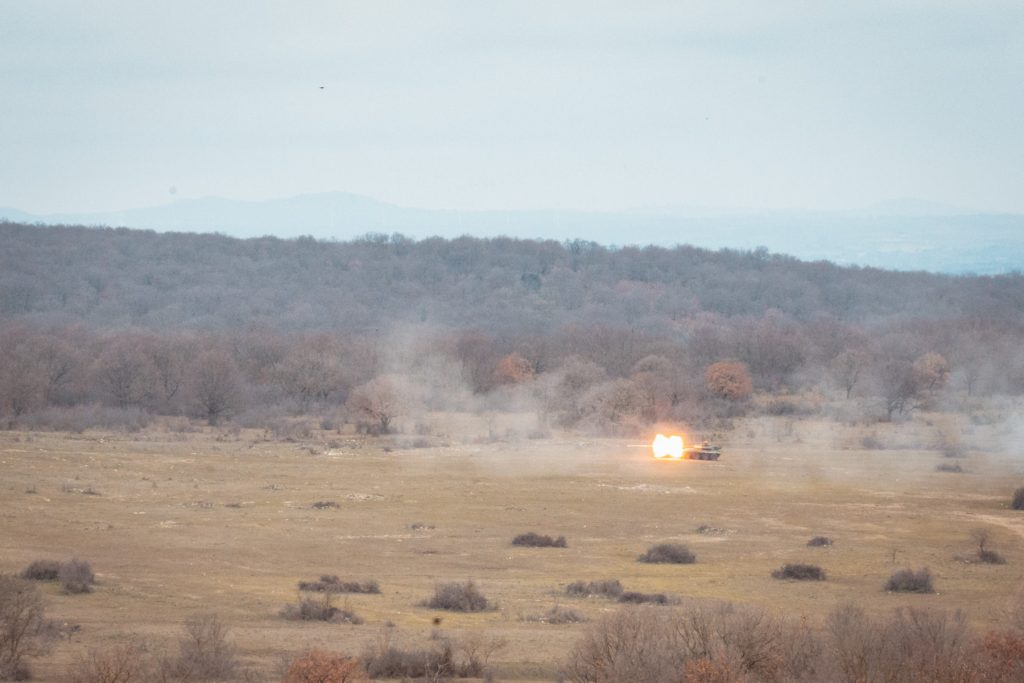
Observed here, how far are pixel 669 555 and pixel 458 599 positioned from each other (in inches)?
350

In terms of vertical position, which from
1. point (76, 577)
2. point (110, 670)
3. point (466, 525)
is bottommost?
point (466, 525)

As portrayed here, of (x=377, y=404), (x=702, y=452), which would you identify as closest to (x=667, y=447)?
(x=702, y=452)

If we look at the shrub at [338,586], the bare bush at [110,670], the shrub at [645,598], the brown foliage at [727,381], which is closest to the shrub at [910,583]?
the shrub at [645,598]

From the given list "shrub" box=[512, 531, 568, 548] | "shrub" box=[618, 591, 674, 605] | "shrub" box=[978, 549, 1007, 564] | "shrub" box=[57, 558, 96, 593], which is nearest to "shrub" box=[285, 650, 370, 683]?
"shrub" box=[618, 591, 674, 605]

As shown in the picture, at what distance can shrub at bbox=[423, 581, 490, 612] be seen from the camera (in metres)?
29.1

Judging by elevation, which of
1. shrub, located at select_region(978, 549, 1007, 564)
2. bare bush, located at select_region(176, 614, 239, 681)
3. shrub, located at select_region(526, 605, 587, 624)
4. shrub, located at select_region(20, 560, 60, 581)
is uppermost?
bare bush, located at select_region(176, 614, 239, 681)

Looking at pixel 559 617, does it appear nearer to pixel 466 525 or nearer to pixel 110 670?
pixel 110 670

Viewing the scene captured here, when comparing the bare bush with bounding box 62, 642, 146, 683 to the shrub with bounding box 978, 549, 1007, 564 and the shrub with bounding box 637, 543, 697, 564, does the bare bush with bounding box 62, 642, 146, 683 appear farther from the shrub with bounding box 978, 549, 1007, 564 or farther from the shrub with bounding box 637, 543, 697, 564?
the shrub with bounding box 978, 549, 1007, 564

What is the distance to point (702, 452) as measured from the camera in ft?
201

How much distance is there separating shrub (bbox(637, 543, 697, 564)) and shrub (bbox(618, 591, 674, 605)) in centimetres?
573

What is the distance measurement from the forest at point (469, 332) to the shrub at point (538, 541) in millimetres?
31359

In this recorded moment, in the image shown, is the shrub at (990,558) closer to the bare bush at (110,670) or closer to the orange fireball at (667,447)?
the bare bush at (110,670)

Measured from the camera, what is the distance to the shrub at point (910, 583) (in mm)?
32375

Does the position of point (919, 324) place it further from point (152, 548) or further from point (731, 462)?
point (152, 548)
